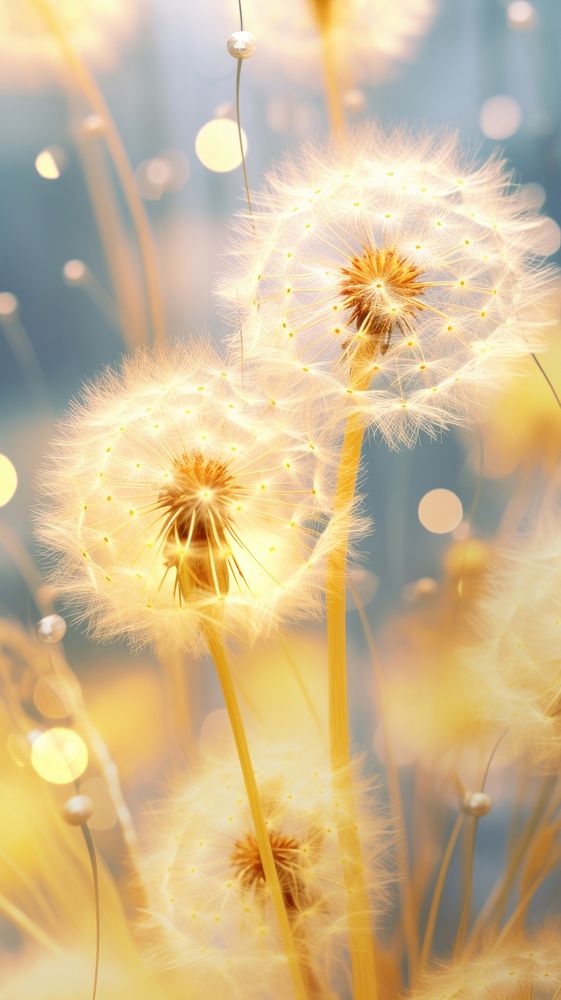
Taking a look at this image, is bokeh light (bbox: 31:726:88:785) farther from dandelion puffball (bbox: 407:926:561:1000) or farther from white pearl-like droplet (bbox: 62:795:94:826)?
dandelion puffball (bbox: 407:926:561:1000)

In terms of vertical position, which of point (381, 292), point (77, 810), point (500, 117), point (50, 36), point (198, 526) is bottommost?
point (77, 810)

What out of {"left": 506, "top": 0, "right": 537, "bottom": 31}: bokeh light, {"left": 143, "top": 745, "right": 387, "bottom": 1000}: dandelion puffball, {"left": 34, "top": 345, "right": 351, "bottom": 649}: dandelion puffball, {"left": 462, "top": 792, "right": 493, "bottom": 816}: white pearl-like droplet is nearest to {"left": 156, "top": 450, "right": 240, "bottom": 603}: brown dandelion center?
{"left": 34, "top": 345, "right": 351, "bottom": 649}: dandelion puffball

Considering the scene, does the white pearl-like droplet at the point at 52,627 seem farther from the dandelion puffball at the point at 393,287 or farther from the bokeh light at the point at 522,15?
the bokeh light at the point at 522,15

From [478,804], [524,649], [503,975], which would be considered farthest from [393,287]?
[503,975]

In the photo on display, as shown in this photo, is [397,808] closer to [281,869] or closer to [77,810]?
[281,869]

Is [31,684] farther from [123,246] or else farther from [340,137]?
[340,137]

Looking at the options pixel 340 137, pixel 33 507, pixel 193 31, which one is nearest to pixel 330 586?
pixel 33 507

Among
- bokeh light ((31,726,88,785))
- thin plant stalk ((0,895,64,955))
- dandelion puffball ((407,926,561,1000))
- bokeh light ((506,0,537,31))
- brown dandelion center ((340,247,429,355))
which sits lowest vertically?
dandelion puffball ((407,926,561,1000))
